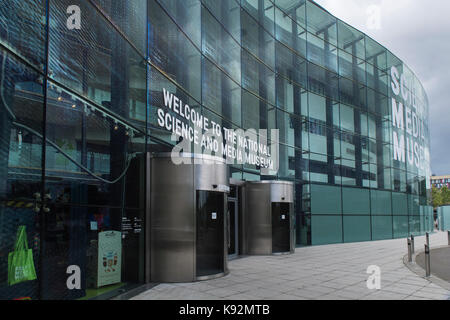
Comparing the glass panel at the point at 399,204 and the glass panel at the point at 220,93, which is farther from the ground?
the glass panel at the point at 220,93

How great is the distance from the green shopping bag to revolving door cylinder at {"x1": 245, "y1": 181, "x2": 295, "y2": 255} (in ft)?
34.2

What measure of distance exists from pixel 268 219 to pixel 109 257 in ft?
27.3

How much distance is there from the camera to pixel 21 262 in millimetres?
5301

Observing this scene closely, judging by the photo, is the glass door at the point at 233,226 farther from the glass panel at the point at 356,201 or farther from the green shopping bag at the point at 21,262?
the green shopping bag at the point at 21,262

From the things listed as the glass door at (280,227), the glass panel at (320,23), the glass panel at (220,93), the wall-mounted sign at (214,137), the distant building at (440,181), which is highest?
the glass panel at (320,23)

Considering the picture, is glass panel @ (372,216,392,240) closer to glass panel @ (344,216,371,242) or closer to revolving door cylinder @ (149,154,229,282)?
glass panel @ (344,216,371,242)

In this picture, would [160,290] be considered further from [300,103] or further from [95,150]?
[300,103]

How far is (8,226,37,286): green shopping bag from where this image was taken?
513 cm

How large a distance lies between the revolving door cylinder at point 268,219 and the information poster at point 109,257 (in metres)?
7.59

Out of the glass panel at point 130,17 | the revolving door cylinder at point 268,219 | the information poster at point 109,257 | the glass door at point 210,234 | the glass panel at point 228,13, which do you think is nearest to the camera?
the information poster at point 109,257

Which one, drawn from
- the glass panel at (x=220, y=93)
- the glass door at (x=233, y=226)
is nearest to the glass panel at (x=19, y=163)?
the glass panel at (x=220, y=93)

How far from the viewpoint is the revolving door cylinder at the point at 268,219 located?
1517cm
